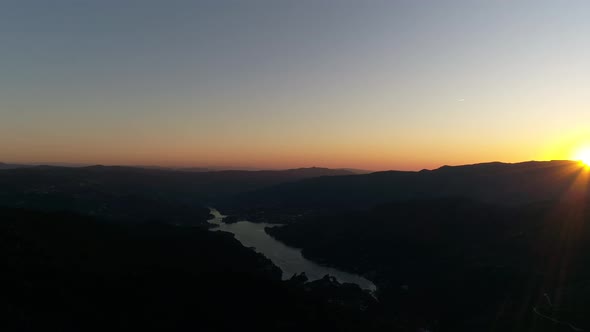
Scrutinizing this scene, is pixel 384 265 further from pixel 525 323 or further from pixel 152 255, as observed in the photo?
pixel 152 255

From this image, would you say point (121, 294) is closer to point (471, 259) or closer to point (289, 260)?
point (289, 260)

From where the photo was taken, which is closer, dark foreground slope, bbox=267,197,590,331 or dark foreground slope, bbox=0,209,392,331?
dark foreground slope, bbox=0,209,392,331

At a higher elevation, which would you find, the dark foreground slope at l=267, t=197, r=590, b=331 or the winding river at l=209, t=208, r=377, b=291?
the dark foreground slope at l=267, t=197, r=590, b=331

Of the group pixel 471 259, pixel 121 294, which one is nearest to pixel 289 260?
pixel 471 259

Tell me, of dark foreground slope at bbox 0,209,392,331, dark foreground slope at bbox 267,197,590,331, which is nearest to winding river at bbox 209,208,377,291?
dark foreground slope at bbox 267,197,590,331

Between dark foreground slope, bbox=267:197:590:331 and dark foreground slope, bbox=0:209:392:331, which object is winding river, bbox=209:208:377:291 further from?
dark foreground slope, bbox=0:209:392:331

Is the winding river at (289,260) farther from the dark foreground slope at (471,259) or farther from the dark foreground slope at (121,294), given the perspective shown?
the dark foreground slope at (121,294)

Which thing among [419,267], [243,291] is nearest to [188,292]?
[243,291]
